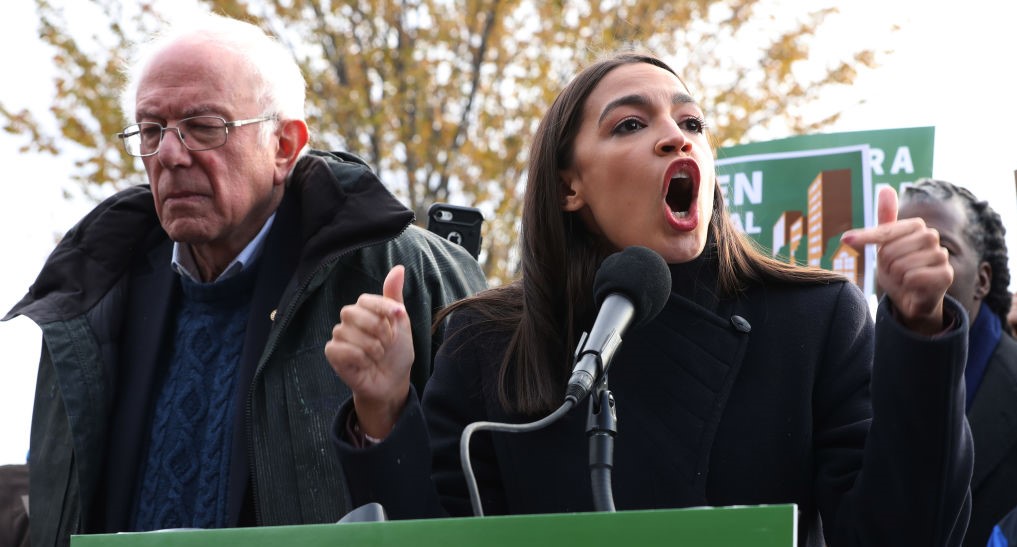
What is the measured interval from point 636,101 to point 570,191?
0.32 m

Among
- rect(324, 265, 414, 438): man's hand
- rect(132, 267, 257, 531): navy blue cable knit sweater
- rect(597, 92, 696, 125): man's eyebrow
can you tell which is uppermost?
rect(597, 92, 696, 125): man's eyebrow

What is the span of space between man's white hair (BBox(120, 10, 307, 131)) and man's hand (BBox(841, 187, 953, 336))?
2.57m

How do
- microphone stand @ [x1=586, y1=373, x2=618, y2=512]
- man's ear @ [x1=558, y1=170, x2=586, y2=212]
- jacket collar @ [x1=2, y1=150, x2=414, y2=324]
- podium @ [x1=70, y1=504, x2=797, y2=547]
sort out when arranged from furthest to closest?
jacket collar @ [x1=2, y1=150, x2=414, y2=324], man's ear @ [x1=558, y1=170, x2=586, y2=212], microphone stand @ [x1=586, y1=373, x2=618, y2=512], podium @ [x1=70, y1=504, x2=797, y2=547]

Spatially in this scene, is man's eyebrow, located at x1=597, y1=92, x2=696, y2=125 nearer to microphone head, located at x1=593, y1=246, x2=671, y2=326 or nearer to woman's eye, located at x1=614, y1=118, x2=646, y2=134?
woman's eye, located at x1=614, y1=118, x2=646, y2=134

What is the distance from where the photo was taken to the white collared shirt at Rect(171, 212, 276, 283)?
4242mm

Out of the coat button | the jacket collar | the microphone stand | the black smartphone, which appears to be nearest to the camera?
the microphone stand

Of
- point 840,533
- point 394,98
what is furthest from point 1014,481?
point 394,98

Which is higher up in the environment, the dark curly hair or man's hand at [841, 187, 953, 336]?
man's hand at [841, 187, 953, 336]

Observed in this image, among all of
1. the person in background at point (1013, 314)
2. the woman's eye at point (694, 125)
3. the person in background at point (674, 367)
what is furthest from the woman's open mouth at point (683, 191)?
the person in background at point (1013, 314)

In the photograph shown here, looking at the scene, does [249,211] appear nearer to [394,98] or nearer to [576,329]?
[576,329]

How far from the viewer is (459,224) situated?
4.58 meters

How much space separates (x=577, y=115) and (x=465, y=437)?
1.42m

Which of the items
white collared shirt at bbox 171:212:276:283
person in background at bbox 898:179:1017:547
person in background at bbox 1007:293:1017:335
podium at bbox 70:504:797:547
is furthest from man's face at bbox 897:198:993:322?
podium at bbox 70:504:797:547

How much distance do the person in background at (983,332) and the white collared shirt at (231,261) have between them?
202 centimetres
